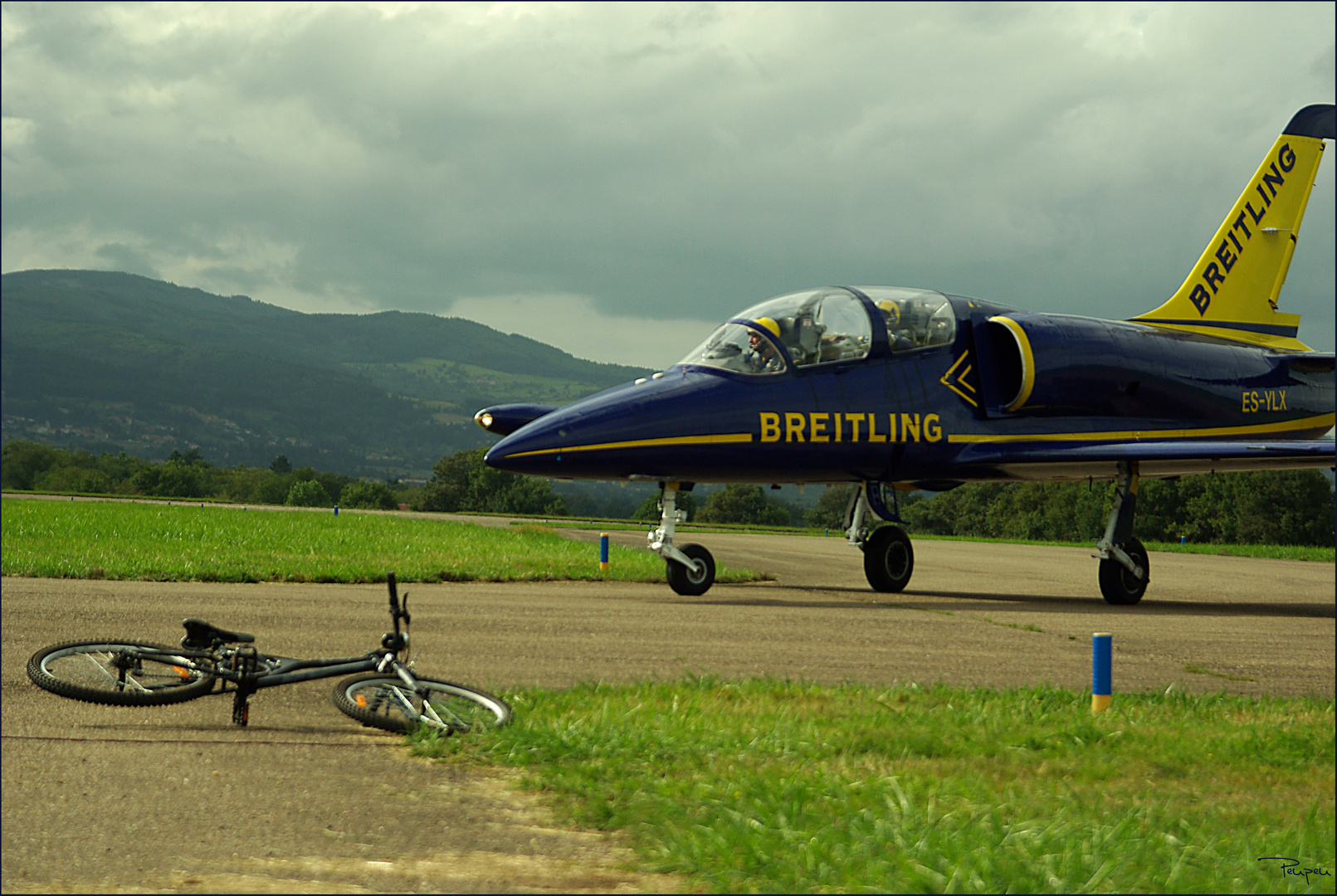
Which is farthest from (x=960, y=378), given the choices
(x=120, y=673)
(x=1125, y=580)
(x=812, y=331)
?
(x=120, y=673)

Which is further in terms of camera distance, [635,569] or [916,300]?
[635,569]

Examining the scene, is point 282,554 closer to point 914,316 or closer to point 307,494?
point 914,316

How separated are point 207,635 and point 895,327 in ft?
34.5

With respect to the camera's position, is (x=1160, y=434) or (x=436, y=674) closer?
(x=436, y=674)

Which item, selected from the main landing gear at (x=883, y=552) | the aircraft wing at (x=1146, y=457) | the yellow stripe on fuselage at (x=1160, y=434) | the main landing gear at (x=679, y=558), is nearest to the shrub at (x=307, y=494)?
the main landing gear at (x=883, y=552)

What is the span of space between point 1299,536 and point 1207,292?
6947 cm

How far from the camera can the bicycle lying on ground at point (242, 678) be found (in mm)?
6391

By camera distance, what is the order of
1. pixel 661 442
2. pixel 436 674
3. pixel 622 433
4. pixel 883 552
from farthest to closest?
pixel 883 552, pixel 661 442, pixel 622 433, pixel 436 674

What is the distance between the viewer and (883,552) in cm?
1568

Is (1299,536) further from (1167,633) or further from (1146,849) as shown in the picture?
(1146,849)

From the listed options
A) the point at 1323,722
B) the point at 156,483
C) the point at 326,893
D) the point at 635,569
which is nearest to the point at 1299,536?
the point at 635,569

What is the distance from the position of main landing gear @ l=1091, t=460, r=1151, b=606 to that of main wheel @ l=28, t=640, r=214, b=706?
12292 mm

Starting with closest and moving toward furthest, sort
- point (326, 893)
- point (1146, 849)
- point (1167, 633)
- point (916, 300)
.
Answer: point (326, 893) → point (1146, 849) → point (1167, 633) → point (916, 300)

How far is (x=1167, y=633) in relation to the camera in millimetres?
12094
